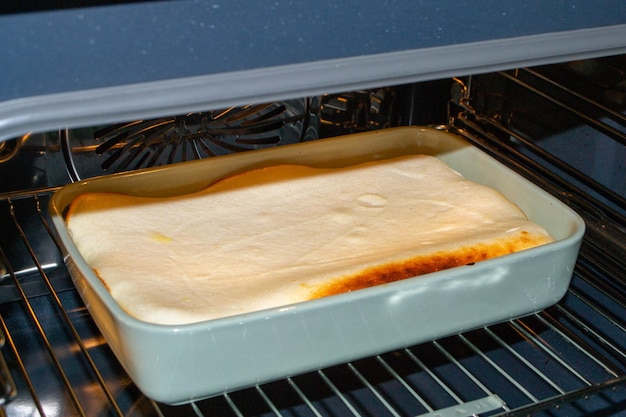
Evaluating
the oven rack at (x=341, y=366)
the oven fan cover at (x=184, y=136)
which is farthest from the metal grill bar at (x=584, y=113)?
the oven fan cover at (x=184, y=136)

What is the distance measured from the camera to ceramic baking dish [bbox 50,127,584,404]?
60 centimetres

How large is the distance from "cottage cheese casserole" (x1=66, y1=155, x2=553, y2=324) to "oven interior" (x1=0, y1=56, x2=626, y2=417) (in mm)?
139

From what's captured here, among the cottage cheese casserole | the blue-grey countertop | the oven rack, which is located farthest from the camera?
the oven rack

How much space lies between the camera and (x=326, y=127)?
104 cm

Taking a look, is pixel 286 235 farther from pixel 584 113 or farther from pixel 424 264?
pixel 584 113

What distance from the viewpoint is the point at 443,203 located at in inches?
32.6

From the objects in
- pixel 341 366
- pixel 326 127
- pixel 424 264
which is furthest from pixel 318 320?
pixel 326 127

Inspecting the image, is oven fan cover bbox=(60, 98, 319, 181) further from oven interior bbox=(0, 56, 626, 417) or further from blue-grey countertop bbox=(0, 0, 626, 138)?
blue-grey countertop bbox=(0, 0, 626, 138)

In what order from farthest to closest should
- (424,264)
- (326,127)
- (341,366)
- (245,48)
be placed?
(326,127)
(341,366)
(424,264)
(245,48)

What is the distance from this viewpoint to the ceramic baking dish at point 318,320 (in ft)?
1.98

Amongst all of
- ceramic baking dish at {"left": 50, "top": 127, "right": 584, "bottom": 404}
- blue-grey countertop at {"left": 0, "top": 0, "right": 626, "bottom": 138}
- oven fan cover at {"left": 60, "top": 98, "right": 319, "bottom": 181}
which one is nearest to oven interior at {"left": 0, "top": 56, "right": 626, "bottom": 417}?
oven fan cover at {"left": 60, "top": 98, "right": 319, "bottom": 181}

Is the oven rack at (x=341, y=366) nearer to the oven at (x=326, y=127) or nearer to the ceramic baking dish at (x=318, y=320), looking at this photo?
the oven at (x=326, y=127)

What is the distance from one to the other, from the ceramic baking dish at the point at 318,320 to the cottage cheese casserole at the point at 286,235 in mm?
24

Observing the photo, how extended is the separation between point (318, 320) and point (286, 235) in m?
0.15
